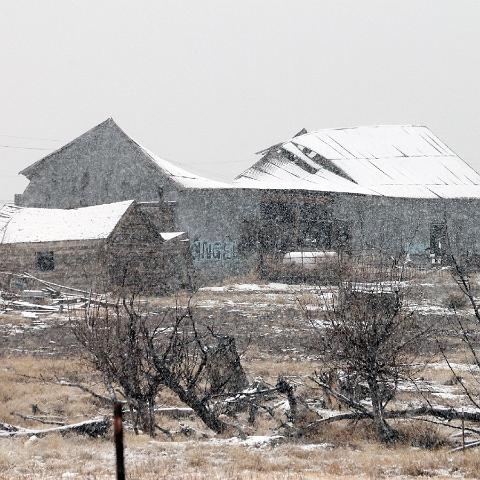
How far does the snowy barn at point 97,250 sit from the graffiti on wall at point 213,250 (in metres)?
3.59

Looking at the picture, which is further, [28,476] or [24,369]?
[24,369]

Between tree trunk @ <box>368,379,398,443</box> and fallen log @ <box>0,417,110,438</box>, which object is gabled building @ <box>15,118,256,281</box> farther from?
tree trunk @ <box>368,379,398,443</box>

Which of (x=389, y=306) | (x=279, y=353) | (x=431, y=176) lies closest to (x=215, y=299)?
(x=279, y=353)

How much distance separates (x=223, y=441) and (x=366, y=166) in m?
32.5

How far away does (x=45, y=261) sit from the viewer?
92.7 feet

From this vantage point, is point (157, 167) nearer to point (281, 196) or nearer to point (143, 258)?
point (281, 196)

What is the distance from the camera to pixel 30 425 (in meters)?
10.8

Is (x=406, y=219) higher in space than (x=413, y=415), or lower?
higher

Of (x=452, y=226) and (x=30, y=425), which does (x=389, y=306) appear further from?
(x=452, y=226)

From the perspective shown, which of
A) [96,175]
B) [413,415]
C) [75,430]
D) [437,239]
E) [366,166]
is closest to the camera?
[75,430]

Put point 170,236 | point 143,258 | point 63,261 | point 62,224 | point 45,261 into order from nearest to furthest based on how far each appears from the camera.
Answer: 1. point 63,261
2. point 143,258
3. point 45,261
4. point 62,224
5. point 170,236

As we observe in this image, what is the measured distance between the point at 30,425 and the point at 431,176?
33.7m

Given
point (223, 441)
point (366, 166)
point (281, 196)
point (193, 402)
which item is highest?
point (366, 166)

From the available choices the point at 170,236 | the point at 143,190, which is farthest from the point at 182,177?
the point at 170,236
